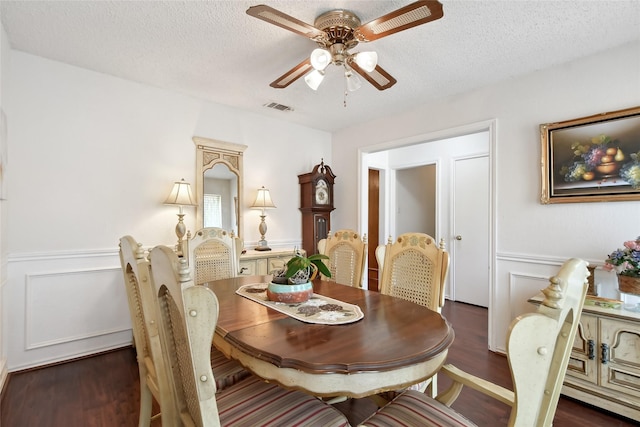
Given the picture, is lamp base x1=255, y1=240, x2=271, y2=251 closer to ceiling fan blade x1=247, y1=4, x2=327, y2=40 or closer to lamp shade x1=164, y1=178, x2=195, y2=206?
lamp shade x1=164, y1=178, x2=195, y2=206

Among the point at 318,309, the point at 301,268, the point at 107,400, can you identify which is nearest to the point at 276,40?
the point at 301,268

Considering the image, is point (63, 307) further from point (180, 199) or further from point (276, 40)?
point (276, 40)

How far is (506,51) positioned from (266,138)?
2652mm

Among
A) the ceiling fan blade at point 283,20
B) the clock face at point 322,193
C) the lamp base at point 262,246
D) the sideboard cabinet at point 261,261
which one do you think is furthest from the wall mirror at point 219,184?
the ceiling fan blade at point 283,20

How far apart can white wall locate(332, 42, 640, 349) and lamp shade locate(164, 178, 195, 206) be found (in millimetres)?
2729

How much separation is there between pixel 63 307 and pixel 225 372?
1.99 m

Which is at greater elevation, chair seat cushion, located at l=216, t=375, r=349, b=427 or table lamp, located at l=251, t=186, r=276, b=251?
table lamp, located at l=251, t=186, r=276, b=251

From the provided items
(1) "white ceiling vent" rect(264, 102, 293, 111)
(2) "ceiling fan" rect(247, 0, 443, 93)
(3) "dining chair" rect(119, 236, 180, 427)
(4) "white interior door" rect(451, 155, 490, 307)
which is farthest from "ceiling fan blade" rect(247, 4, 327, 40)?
(4) "white interior door" rect(451, 155, 490, 307)

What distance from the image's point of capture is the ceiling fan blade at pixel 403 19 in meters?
1.42

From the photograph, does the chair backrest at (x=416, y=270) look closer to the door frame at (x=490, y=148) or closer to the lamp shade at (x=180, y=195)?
the door frame at (x=490, y=148)

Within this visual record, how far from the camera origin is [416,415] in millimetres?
1163

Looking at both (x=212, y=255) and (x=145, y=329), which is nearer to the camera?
(x=145, y=329)

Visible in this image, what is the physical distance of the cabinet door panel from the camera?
1.87m

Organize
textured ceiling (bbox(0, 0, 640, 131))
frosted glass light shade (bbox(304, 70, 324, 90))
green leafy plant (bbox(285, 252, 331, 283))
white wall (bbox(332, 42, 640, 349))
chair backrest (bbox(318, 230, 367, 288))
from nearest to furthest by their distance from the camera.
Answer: green leafy plant (bbox(285, 252, 331, 283)) < textured ceiling (bbox(0, 0, 640, 131)) < frosted glass light shade (bbox(304, 70, 324, 90)) < white wall (bbox(332, 42, 640, 349)) < chair backrest (bbox(318, 230, 367, 288))
